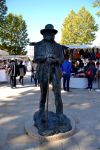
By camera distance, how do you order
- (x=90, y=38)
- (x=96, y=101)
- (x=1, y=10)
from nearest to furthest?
1. (x=96, y=101)
2. (x=1, y=10)
3. (x=90, y=38)

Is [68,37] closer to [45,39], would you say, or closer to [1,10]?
[1,10]

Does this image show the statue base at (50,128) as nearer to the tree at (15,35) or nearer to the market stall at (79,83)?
the market stall at (79,83)

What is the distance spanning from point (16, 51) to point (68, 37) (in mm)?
14103

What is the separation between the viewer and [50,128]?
712 centimetres

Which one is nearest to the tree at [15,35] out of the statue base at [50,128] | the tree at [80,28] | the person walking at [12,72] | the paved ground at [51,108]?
the tree at [80,28]

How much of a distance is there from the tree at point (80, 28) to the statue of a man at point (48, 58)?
41849 millimetres

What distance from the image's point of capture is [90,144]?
6598 mm

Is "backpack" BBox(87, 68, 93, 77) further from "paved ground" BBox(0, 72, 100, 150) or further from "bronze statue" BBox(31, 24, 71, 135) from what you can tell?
"bronze statue" BBox(31, 24, 71, 135)

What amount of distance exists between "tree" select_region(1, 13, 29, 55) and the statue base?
4971cm

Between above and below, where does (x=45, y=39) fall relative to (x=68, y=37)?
below

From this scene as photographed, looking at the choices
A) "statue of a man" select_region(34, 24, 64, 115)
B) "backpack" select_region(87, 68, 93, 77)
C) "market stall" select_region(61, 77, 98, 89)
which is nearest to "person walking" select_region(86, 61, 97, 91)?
"backpack" select_region(87, 68, 93, 77)

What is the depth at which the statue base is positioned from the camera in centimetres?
694

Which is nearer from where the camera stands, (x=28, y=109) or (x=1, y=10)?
(x=28, y=109)

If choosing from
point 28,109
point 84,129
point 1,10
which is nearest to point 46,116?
point 84,129
